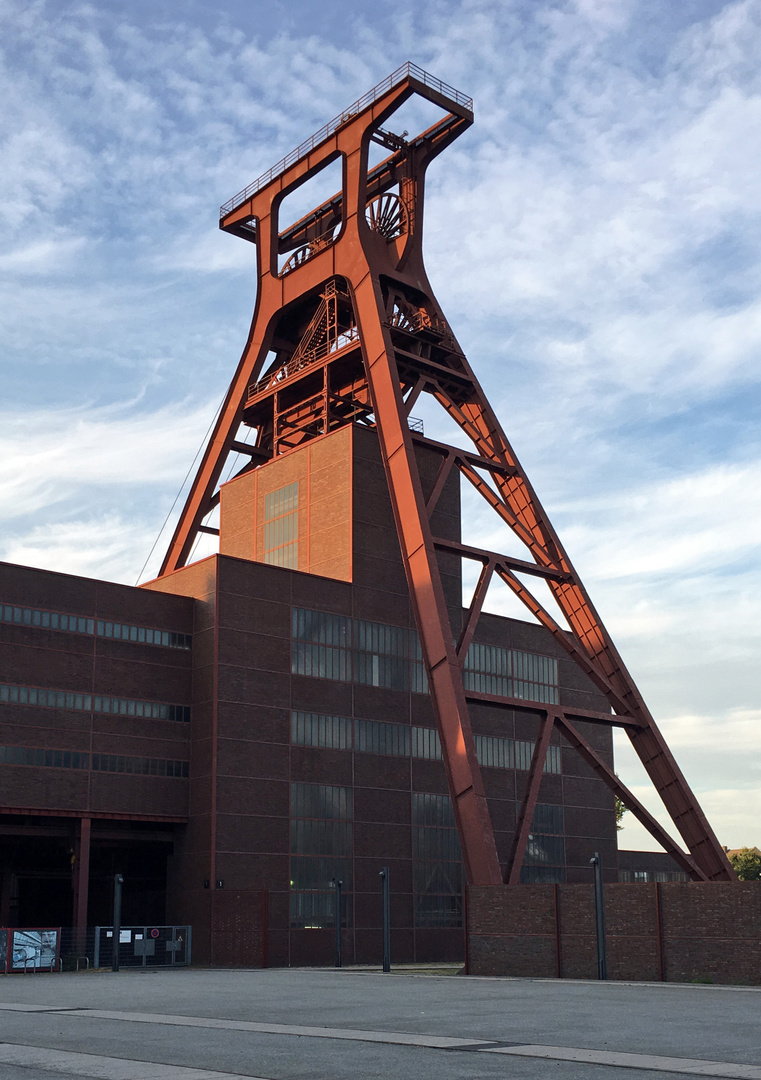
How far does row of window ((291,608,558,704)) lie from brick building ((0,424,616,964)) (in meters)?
0.10

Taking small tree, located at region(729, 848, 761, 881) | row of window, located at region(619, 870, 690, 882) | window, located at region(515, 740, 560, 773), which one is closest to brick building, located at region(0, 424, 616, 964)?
window, located at region(515, 740, 560, 773)

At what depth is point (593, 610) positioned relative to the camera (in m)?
42.9

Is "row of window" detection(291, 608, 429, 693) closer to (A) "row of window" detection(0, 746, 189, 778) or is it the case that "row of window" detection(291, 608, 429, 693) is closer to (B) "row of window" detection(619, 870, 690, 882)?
(A) "row of window" detection(0, 746, 189, 778)

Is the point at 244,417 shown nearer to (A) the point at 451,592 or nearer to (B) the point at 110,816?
(A) the point at 451,592

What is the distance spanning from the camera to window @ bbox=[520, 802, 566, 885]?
5501 cm

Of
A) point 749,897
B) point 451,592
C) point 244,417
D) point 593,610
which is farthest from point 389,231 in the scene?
point 749,897

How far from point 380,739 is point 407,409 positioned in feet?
46.6

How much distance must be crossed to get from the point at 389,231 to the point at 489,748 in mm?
23520

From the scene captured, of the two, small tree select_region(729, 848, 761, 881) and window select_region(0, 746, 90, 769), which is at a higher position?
window select_region(0, 746, 90, 769)

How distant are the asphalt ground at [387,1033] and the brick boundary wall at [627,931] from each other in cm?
155

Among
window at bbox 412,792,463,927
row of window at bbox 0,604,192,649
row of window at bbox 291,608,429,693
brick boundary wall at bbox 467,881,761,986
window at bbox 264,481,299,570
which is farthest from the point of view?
window at bbox 264,481,299,570

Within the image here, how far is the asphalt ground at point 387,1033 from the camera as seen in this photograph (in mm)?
11164

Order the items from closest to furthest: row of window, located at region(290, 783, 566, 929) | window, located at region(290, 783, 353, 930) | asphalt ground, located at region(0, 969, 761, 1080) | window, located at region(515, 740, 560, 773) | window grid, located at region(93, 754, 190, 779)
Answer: asphalt ground, located at region(0, 969, 761, 1080) < window grid, located at region(93, 754, 190, 779) < window, located at region(290, 783, 353, 930) < row of window, located at region(290, 783, 566, 929) < window, located at region(515, 740, 560, 773)

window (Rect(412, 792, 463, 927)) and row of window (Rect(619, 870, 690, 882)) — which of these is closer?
window (Rect(412, 792, 463, 927))
